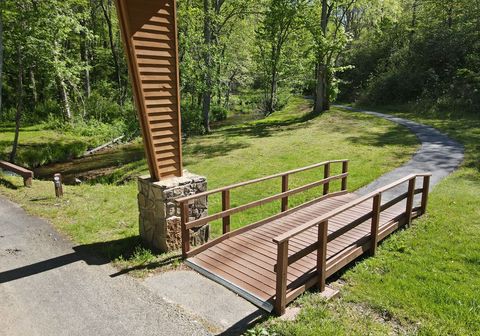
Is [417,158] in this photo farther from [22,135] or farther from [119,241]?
[22,135]

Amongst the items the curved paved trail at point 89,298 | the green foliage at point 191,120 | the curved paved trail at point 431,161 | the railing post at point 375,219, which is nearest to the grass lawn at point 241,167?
the curved paved trail at point 431,161

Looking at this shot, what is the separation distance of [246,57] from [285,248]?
2956 cm

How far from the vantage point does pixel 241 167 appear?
13.7 metres

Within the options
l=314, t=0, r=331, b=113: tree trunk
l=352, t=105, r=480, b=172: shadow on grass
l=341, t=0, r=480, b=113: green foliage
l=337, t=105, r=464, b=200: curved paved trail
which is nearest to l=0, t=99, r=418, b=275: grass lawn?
l=337, t=105, r=464, b=200: curved paved trail

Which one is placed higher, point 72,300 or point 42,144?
point 42,144

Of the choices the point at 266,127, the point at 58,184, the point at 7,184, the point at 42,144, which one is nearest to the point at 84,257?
the point at 58,184

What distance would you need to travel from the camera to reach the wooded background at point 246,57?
15.2 meters

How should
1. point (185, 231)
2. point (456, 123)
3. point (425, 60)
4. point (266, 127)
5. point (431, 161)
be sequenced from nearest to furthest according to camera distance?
point (185, 231) → point (431, 161) → point (456, 123) → point (266, 127) → point (425, 60)

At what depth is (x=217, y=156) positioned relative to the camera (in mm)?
15789

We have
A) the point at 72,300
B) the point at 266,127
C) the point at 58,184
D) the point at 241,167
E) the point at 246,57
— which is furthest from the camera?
the point at 246,57

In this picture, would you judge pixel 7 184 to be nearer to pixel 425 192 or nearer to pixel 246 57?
pixel 425 192

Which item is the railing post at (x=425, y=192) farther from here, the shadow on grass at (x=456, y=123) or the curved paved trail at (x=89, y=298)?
the curved paved trail at (x=89, y=298)

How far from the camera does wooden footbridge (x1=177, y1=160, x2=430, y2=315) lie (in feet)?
16.2

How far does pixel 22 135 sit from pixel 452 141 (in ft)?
66.1
